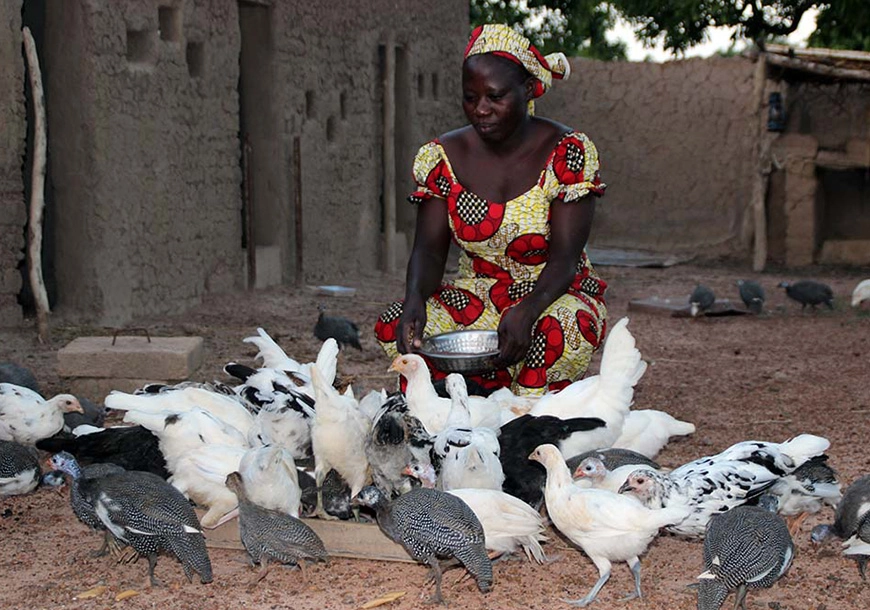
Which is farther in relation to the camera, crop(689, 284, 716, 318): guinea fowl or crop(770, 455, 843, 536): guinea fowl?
crop(689, 284, 716, 318): guinea fowl

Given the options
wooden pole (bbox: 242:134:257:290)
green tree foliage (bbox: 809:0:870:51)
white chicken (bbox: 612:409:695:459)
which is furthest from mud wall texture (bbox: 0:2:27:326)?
green tree foliage (bbox: 809:0:870:51)

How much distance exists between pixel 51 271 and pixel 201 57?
7.12 ft

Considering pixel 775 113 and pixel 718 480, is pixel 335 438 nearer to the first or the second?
pixel 718 480

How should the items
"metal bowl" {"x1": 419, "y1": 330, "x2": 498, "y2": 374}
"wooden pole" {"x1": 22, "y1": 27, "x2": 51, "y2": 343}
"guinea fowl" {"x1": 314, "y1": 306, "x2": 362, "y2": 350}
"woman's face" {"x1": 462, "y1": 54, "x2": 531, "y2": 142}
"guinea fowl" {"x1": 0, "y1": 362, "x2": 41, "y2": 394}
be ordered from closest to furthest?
1. "metal bowl" {"x1": 419, "y1": 330, "x2": 498, "y2": 374}
2. "woman's face" {"x1": 462, "y1": 54, "x2": 531, "y2": 142}
3. "guinea fowl" {"x1": 0, "y1": 362, "x2": 41, "y2": 394}
4. "wooden pole" {"x1": 22, "y1": 27, "x2": 51, "y2": 343}
5. "guinea fowl" {"x1": 314, "y1": 306, "x2": 362, "y2": 350}

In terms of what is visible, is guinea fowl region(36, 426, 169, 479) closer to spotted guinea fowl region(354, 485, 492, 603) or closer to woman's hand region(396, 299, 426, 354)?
woman's hand region(396, 299, 426, 354)

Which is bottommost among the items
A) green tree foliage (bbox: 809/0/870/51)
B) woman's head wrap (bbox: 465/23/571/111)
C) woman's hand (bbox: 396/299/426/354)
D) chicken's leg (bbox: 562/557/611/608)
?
chicken's leg (bbox: 562/557/611/608)

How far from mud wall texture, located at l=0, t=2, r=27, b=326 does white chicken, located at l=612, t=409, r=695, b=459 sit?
473 centimetres

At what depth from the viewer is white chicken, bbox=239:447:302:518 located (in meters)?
4.00

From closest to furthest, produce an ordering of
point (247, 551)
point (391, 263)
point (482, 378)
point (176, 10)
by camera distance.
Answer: point (247, 551) < point (482, 378) < point (176, 10) < point (391, 263)

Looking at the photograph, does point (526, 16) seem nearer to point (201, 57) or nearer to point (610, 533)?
point (201, 57)

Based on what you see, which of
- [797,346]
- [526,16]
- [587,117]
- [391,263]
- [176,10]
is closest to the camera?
[797,346]

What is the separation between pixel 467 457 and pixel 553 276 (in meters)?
1.10

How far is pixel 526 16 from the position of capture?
71.1ft

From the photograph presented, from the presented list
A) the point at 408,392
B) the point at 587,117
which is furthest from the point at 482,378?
the point at 587,117
